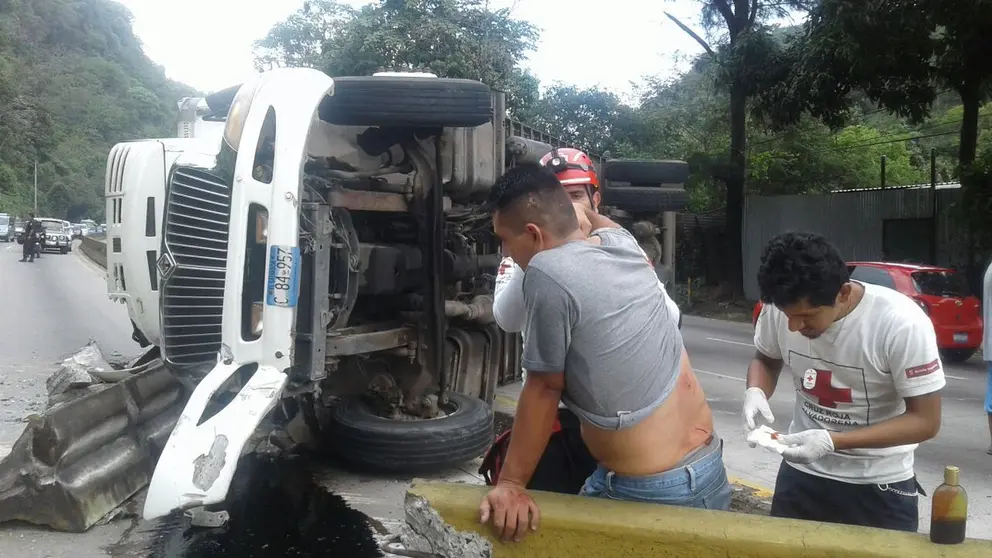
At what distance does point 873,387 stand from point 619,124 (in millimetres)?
24690

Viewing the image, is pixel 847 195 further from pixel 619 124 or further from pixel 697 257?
pixel 619 124

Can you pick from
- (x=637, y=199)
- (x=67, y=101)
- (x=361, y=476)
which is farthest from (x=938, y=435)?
(x=67, y=101)

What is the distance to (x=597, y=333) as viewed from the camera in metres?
1.99

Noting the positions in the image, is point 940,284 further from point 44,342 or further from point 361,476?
point 44,342

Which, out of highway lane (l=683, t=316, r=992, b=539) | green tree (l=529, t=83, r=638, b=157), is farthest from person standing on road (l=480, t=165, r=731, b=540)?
green tree (l=529, t=83, r=638, b=157)

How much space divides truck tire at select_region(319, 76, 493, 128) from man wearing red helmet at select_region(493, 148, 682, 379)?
54.0 inches

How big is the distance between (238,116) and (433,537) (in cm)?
264

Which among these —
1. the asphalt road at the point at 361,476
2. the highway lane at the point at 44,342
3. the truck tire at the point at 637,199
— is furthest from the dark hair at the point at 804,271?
the truck tire at the point at 637,199

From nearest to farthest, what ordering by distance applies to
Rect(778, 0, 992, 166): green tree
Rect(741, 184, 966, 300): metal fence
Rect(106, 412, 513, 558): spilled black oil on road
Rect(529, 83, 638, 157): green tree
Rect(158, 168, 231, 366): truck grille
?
Rect(106, 412, 513, 558): spilled black oil on road → Rect(158, 168, 231, 366): truck grille → Rect(778, 0, 992, 166): green tree → Rect(741, 184, 966, 300): metal fence → Rect(529, 83, 638, 157): green tree

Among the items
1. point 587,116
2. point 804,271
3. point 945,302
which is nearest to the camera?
point 804,271

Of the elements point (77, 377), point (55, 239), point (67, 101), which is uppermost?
point (67, 101)

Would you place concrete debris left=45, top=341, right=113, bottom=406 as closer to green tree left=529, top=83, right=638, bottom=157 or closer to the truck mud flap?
the truck mud flap

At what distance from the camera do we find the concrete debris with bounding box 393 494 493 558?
2.11 m

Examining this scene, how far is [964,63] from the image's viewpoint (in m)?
14.0
